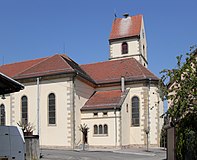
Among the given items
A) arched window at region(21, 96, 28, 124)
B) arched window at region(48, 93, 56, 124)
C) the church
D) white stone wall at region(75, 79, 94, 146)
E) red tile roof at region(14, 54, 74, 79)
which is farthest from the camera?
arched window at region(21, 96, 28, 124)

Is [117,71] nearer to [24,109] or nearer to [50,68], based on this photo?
[50,68]

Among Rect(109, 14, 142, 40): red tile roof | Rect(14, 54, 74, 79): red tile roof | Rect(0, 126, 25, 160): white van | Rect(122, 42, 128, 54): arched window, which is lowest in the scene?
Rect(0, 126, 25, 160): white van

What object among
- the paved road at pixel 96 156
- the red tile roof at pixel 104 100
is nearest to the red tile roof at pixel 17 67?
the red tile roof at pixel 104 100

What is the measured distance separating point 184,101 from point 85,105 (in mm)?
26552

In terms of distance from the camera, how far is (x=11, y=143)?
11406mm

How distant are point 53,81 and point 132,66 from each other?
11.7 meters

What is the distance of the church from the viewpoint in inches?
1411

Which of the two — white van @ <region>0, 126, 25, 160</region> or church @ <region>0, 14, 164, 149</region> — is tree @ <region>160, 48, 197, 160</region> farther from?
church @ <region>0, 14, 164, 149</region>

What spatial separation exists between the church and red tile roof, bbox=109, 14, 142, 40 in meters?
13.9

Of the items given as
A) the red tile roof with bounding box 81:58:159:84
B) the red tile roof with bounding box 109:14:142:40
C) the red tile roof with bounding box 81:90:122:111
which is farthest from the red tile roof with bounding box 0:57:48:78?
the red tile roof with bounding box 109:14:142:40

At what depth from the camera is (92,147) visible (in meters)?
36.7

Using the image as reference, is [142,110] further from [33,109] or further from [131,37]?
[131,37]

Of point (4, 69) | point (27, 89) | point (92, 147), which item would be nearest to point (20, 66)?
point (4, 69)

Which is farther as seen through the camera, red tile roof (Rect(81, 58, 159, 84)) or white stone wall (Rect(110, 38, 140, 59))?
white stone wall (Rect(110, 38, 140, 59))
